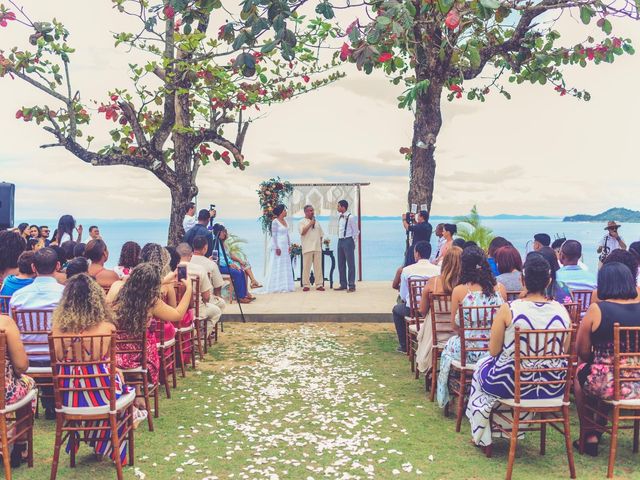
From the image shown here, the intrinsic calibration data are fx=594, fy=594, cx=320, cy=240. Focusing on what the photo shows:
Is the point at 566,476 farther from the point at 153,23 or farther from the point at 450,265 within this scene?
the point at 153,23

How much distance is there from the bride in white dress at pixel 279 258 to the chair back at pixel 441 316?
6219 millimetres

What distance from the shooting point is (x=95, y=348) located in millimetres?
3576

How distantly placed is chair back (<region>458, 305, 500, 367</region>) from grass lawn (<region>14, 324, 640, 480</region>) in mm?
597

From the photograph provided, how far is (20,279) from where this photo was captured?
15.2ft

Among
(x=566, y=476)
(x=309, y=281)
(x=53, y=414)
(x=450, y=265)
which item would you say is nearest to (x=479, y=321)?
(x=450, y=265)

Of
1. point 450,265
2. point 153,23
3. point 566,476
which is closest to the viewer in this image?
point 566,476

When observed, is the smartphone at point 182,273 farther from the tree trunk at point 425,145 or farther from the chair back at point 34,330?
the tree trunk at point 425,145

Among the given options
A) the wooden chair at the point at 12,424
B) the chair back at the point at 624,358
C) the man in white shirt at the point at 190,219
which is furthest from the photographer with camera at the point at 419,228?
the wooden chair at the point at 12,424

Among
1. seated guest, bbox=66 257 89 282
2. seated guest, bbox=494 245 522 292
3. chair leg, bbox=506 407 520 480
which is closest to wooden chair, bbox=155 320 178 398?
seated guest, bbox=66 257 89 282

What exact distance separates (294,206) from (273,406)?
7.58m

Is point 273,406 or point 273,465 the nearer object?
point 273,465

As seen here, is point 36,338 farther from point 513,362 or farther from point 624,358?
point 624,358

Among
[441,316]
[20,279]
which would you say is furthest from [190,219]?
[441,316]

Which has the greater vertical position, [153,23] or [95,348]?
[153,23]
